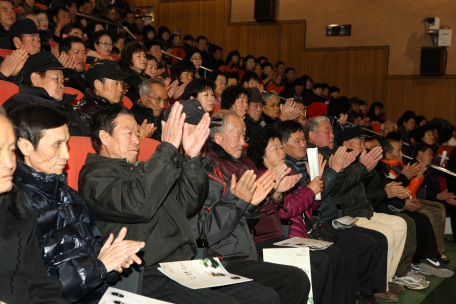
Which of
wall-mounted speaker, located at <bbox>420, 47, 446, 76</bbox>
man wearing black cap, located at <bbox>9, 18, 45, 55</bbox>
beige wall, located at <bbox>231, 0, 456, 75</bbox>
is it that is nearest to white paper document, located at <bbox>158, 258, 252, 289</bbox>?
man wearing black cap, located at <bbox>9, 18, 45, 55</bbox>

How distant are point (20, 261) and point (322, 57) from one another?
31.9ft

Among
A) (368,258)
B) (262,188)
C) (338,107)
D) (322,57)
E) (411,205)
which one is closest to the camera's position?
(262,188)

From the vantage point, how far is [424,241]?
3930 millimetres

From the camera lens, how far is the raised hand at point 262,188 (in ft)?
7.13

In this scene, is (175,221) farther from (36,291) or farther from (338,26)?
(338,26)

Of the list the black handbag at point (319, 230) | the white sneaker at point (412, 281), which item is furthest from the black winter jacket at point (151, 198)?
the white sneaker at point (412, 281)

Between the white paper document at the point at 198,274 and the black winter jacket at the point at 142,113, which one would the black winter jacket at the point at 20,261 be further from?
the black winter jacket at the point at 142,113

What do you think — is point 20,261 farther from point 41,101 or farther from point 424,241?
point 424,241

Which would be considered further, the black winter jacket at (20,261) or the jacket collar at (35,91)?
the jacket collar at (35,91)

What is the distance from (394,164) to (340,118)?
104cm

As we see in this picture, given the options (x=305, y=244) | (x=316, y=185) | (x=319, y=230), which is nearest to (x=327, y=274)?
(x=305, y=244)

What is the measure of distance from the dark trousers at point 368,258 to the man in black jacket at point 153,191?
1.39m

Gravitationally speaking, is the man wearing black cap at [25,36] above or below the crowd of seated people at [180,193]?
above

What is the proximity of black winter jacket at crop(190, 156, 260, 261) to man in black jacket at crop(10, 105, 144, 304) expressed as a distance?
595 millimetres
